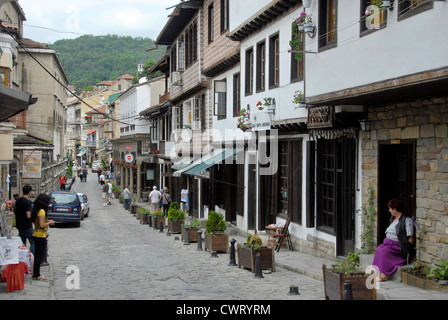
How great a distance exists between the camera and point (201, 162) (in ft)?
73.2

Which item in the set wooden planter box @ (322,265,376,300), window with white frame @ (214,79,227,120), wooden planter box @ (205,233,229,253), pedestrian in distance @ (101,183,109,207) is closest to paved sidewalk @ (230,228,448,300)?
wooden planter box @ (322,265,376,300)

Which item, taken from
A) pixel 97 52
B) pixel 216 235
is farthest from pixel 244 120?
pixel 97 52

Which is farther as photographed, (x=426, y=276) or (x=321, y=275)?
(x=321, y=275)

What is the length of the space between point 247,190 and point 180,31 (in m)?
14.9

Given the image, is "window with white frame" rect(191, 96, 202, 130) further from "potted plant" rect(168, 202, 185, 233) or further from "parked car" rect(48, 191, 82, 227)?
"parked car" rect(48, 191, 82, 227)

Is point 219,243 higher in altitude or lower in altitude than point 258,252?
lower

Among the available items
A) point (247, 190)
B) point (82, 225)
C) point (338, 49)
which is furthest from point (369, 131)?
point (82, 225)

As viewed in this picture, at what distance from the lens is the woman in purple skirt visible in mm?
9852

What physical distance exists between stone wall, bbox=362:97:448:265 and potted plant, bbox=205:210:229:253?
262 inches

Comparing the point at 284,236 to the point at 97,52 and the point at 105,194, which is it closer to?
the point at 105,194

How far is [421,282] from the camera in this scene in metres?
9.03

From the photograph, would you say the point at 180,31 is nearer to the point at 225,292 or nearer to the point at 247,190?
the point at 247,190

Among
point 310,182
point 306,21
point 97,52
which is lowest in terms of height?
point 310,182

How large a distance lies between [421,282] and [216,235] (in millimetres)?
7815
